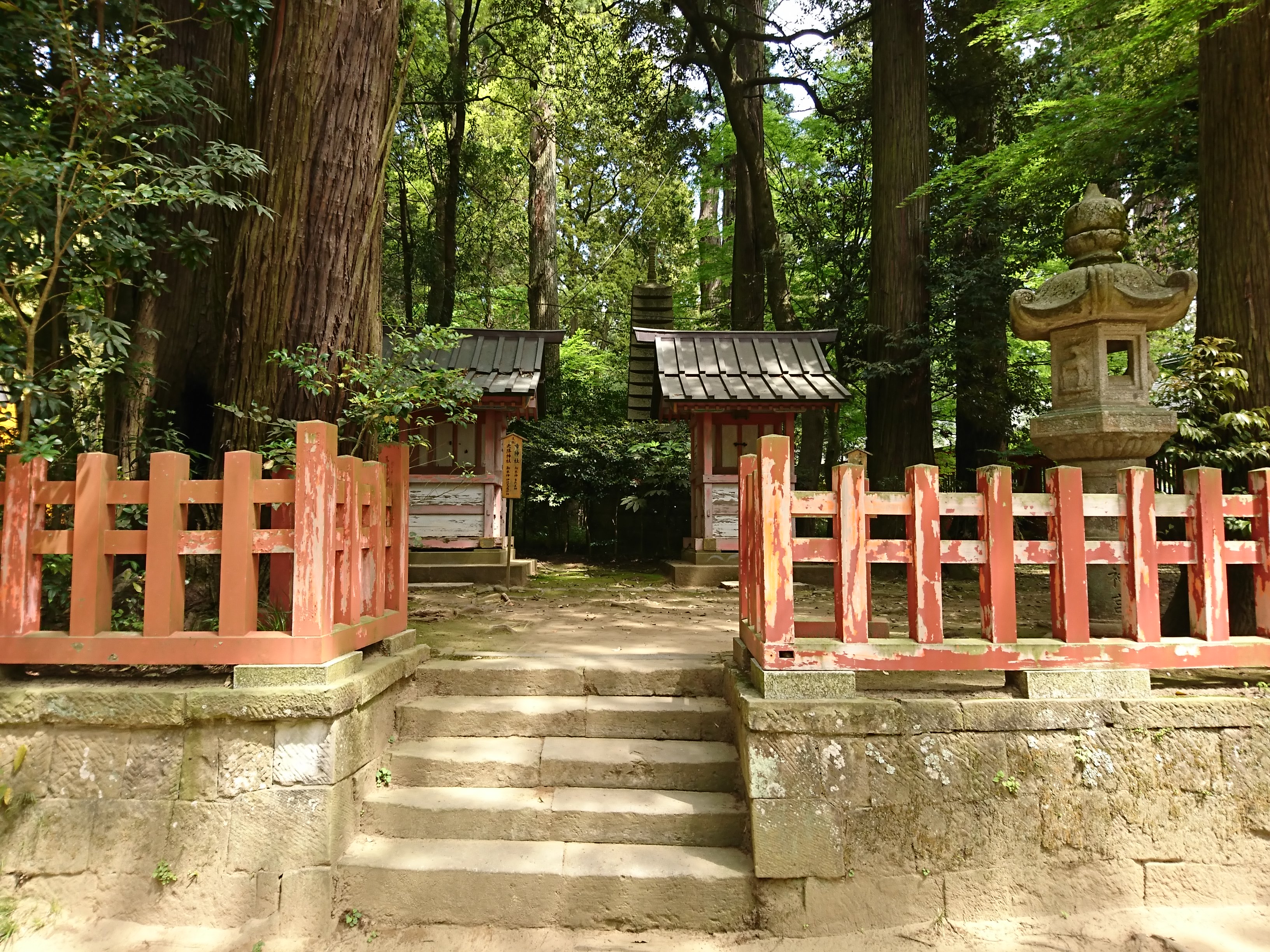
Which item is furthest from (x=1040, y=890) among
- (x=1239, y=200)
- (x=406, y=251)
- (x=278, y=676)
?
(x=406, y=251)

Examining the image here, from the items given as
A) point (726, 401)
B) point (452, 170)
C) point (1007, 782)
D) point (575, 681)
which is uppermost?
point (452, 170)

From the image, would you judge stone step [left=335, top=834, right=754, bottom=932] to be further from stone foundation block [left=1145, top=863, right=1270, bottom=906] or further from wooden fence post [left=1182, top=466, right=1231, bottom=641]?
wooden fence post [left=1182, top=466, right=1231, bottom=641]

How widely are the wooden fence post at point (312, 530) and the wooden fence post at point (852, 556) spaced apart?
2.46 metres

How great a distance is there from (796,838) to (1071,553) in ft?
6.38

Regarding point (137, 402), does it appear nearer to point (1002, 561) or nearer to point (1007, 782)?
point (1002, 561)

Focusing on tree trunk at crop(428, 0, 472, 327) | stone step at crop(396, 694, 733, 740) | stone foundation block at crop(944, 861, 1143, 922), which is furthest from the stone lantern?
tree trunk at crop(428, 0, 472, 327)

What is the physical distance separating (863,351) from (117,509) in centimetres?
1153

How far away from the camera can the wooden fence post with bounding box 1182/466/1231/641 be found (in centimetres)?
345

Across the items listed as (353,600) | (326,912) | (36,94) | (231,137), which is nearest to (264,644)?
(353,600)

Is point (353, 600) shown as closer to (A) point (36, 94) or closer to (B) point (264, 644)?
(B) point (264, 644)

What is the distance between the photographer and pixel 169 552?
327 cm

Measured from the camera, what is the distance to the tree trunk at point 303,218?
4.11 meters

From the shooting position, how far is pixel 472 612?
696cm

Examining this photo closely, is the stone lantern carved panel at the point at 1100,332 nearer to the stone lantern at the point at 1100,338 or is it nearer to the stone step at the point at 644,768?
the stone lantern at the point at 1100,338
